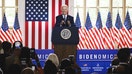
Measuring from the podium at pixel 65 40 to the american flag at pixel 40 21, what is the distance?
490cm

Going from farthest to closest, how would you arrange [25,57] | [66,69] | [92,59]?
[92,59], [25,57], [66,69]

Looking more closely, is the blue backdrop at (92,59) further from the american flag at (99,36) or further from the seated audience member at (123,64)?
the seated audience member at (123,64)

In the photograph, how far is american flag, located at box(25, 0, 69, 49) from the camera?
1399 centimetres

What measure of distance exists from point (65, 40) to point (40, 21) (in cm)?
517

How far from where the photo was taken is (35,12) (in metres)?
→ 14.0

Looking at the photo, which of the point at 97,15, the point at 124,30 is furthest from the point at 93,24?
the point at 124,30

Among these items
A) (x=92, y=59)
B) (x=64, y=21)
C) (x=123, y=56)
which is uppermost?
(x=64, y=21)

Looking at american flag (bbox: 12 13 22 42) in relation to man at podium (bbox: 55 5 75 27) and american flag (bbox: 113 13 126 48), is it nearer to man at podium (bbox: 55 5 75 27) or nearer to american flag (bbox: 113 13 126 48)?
american flag (bbox: 113 13 126 48)

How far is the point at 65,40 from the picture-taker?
9055mm

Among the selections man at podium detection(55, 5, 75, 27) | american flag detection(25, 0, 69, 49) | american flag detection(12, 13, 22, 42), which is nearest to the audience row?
man at podium detection(55, 5, 75, 27)

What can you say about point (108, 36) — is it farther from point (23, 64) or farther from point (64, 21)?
point (23, 64)

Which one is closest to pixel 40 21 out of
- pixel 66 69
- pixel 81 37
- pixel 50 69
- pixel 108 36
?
pixel 81 37

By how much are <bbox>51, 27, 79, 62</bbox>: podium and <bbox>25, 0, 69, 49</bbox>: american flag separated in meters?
4.90

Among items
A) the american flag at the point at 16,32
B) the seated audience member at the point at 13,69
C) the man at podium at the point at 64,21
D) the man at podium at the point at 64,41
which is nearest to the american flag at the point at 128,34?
the american flag at the point at 16,32
